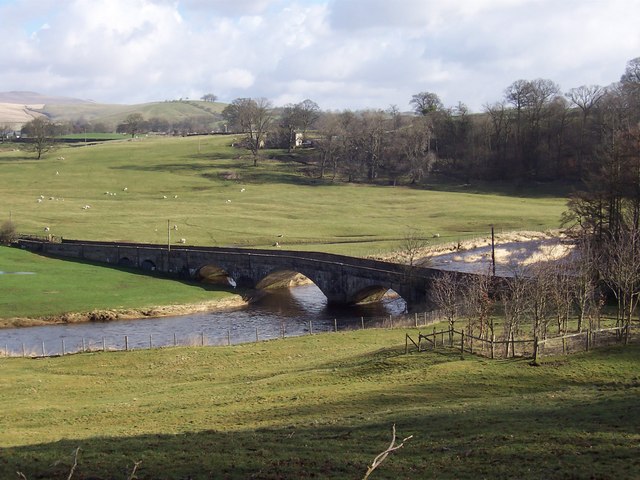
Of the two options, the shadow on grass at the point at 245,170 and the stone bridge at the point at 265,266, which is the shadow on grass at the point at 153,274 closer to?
the stone bridge at the point at 265,266

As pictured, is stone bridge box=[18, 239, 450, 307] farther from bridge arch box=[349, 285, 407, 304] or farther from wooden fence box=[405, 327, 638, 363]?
wooden fence box=[405, 327, 638, 363]

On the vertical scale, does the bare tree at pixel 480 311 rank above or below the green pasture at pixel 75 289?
above

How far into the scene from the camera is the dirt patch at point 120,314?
71312 millimetres

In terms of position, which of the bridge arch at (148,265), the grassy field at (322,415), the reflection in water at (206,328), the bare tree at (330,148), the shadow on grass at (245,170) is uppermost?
the bare tree at (330,148)

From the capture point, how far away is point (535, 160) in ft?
552

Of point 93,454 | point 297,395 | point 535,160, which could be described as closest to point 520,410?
point 297,395

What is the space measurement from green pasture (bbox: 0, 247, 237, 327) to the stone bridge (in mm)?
3476

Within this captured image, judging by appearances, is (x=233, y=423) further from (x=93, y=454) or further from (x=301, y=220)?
(x=301, y=220)

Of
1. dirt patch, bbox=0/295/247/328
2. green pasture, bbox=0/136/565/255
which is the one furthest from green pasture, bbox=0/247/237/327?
green pasture, bbox=0/136/565/255

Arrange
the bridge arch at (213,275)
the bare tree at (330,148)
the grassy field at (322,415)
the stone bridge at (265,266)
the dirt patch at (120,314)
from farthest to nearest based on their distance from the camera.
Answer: the bare tree at (330,148) < the bridge arch at (213,275) < the stone bridge at (265,266) < the dirt patch at (120,314) < the grassy field at (322,415)

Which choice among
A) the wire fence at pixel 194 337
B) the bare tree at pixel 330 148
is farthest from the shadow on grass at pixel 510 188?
the wire fence at pixel 194 337

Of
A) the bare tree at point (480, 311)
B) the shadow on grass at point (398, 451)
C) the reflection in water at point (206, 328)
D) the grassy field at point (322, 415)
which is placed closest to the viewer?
the shadow on grass at point (398, 451)

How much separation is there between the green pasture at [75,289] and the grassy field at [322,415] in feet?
89.1

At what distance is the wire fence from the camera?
57531 mm
